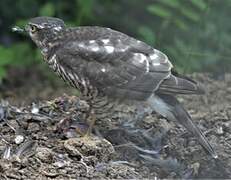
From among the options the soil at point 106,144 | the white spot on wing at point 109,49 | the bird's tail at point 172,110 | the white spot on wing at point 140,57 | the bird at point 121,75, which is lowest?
the soil at point 106,144

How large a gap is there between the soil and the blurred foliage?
157cm

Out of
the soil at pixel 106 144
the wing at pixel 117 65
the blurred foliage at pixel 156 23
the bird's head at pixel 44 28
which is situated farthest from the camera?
the blurred foliage at pixel 156 23

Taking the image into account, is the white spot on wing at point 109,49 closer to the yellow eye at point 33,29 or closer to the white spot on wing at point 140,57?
the white spot on wing at point 140,57

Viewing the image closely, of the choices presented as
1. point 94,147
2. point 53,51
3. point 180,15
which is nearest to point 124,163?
point 94,147

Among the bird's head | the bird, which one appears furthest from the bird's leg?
the bird's head

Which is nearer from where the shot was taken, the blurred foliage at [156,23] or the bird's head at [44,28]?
the bird's head at [44,28]

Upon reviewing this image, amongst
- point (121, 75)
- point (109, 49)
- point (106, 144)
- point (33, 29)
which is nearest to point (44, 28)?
point (33, 29)

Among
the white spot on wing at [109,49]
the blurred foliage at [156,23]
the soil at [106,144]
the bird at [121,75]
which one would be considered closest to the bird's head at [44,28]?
the bird at [121,75]

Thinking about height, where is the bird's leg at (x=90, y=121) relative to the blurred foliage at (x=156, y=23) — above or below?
above

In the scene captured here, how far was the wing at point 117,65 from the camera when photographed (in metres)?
5.88

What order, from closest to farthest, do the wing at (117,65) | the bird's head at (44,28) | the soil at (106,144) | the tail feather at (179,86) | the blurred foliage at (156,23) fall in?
the soil at (106,144) < the tail feather at (179,86) < the wing at (117,65) < the bird's head at (44,28) < the blurred foliage at (156,23)

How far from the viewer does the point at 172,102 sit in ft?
19.3

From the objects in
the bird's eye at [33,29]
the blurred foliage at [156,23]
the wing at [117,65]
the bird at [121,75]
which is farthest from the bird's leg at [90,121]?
the blurred foliage at [156,23]

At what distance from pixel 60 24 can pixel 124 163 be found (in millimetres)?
1339
